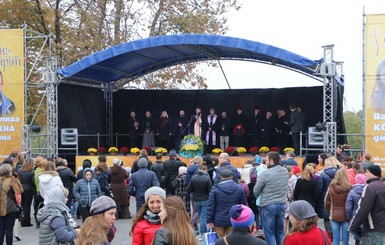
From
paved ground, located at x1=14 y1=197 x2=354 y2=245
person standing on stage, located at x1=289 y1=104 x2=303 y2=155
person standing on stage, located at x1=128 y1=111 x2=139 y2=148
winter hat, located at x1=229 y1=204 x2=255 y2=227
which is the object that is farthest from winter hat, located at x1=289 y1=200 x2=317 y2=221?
person standing on stage, located at x1=128 y1=111 x2=139 y2=148

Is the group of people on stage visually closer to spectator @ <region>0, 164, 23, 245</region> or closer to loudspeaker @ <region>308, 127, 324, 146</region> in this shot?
loudspeaker @ <region>308, 127, 324, 146</region>

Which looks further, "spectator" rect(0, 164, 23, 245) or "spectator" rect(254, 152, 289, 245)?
"spectator" rect(0, 164, 23, 245)

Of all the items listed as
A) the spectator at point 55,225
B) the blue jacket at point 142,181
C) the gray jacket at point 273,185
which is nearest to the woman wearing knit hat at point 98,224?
the spectator at point 55,225

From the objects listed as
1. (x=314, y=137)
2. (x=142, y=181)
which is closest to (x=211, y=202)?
(x=142, y=181)

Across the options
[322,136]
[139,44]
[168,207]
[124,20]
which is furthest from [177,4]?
[168,207]

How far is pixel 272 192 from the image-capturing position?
8438mm

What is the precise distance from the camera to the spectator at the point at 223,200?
26.4ft

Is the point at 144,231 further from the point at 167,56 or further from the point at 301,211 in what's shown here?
the point at 167,56

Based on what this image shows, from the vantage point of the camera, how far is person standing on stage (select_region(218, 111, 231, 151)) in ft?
69.0

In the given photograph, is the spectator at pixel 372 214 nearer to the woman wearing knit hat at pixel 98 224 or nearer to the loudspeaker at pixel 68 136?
the woman wearing knit hat at pixel 98 224

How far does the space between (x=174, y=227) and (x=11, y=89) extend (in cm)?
1560

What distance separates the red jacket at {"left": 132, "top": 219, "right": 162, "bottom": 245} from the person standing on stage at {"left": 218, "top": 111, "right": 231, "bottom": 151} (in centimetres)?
1602

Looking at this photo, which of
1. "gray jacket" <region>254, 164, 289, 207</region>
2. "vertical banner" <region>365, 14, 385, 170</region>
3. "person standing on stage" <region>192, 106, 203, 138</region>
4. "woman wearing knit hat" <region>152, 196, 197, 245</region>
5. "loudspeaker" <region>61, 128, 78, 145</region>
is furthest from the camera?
"person standing on stage" <region>192, 106, 203, 138</region>

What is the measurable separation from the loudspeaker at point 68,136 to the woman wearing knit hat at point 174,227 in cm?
1564
